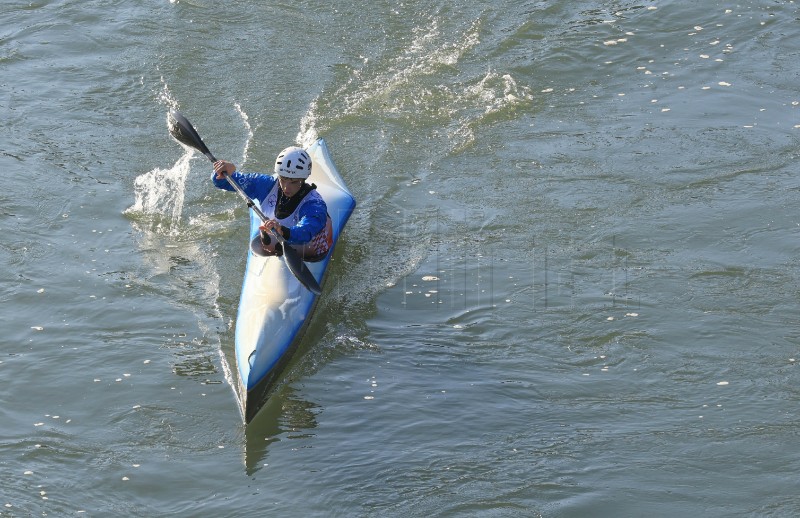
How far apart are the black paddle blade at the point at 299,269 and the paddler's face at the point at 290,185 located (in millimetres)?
622

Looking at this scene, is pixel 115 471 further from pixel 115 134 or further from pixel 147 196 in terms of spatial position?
pixel 115 134

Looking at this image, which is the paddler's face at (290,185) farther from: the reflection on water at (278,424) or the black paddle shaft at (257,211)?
the reflection on water at (278,424)

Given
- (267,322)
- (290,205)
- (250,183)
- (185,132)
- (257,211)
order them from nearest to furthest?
(267,322) → (257,211) → (290,205) → (250,183) → (185,132)

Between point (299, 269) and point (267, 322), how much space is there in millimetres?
434

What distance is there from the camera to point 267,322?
23.6 ft

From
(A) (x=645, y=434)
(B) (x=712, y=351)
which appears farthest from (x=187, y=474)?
(B) (x=712, y=351)

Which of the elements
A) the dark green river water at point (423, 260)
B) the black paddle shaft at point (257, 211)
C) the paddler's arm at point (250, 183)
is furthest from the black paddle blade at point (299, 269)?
the paddler's arm at point (250, 183)

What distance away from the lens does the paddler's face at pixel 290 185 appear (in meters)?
A: 7.74

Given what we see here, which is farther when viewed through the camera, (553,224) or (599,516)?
(553,224)

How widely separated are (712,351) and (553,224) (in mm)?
2258

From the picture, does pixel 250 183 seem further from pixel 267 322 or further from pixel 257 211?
pixel 267 322

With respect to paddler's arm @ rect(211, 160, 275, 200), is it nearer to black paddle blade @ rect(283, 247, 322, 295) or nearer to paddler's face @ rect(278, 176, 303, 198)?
paddler's face @ rect(278, 176, 303, 198)

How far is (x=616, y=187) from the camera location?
976cm

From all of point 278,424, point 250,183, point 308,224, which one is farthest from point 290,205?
point 278,424
